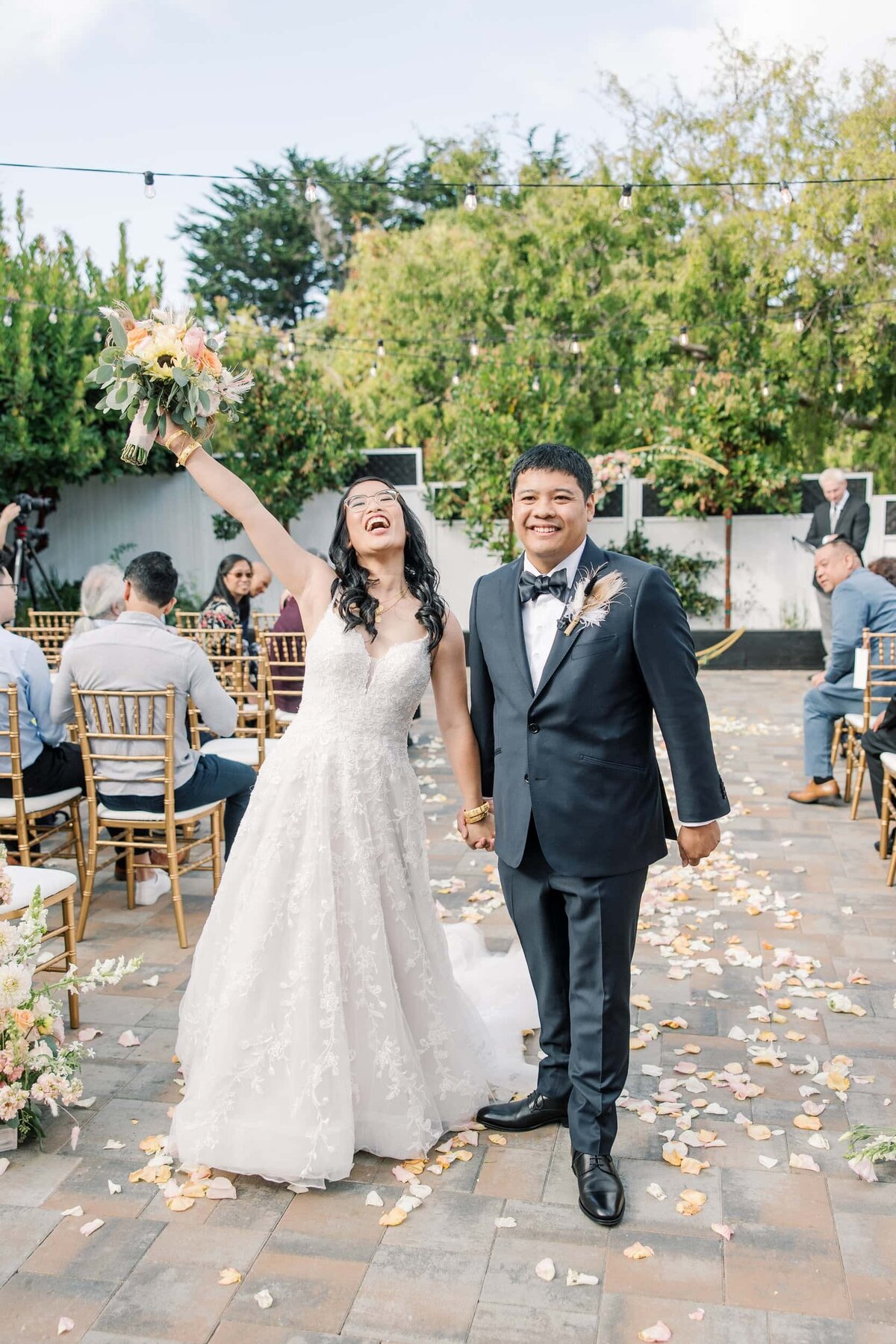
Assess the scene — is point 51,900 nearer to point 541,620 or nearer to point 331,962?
point 331,962

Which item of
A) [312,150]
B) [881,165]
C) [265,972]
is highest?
[312,150]

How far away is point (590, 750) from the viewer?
267 centimetres

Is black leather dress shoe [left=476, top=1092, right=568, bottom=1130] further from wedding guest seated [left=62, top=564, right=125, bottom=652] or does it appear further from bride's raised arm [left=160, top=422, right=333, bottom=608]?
wedding guest seated [left=62, top=564, right=125, bottom=652]

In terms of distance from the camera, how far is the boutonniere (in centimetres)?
263

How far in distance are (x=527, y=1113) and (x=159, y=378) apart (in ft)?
7.49

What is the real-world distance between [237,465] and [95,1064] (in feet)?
35.9

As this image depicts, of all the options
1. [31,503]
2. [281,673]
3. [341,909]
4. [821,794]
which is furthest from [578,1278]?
[31,503]

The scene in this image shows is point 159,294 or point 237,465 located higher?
point 159,294

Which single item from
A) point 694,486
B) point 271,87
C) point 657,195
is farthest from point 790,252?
point 271,87

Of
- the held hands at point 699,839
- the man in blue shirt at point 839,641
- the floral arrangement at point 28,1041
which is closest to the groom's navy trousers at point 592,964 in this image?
the held hands at point 699,839

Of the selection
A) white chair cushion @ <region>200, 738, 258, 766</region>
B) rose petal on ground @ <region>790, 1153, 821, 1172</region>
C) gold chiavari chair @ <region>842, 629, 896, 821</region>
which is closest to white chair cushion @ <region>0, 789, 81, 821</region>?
white chair cushion @ <region>200, 738, 258, 766</region>

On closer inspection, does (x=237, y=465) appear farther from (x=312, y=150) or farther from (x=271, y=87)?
(x=312, y=150)

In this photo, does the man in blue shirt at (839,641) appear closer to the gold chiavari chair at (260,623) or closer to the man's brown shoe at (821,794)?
the man's brown shoe at (821,794)

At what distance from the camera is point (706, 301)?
1627cm
